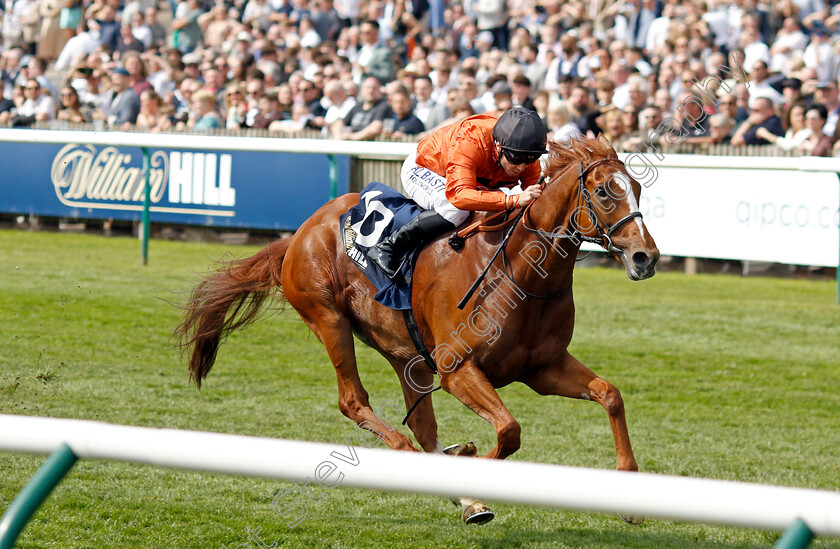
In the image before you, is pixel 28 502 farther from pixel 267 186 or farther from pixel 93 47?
pixel 93 47

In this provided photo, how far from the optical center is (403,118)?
35.1 ft

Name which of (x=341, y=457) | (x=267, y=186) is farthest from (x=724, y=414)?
(x=267, y=186)

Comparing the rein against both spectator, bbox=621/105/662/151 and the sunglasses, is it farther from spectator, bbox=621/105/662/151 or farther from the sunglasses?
spectator, bbox=621/105/662/151

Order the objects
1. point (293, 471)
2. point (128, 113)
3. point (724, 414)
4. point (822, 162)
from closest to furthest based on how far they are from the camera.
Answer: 1. point (293, 471)
2. point (724, 414)
3. point (822, 162)
4. point (128, 113)

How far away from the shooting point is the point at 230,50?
15.6m

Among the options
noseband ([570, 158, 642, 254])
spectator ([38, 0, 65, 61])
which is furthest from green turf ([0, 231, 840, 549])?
spectator ([38, 0, 65, 61])

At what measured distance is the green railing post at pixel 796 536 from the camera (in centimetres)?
146

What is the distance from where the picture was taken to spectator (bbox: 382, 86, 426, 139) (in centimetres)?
1058

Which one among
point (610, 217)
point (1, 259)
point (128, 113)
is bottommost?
point (1, 259)

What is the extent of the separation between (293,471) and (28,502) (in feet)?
1.46

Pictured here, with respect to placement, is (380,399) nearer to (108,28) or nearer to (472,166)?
(472,166)

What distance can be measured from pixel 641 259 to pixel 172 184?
8376 millimetres

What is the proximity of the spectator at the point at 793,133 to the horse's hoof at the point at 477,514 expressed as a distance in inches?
257

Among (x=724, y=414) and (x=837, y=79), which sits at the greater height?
(x=837, y=79)
